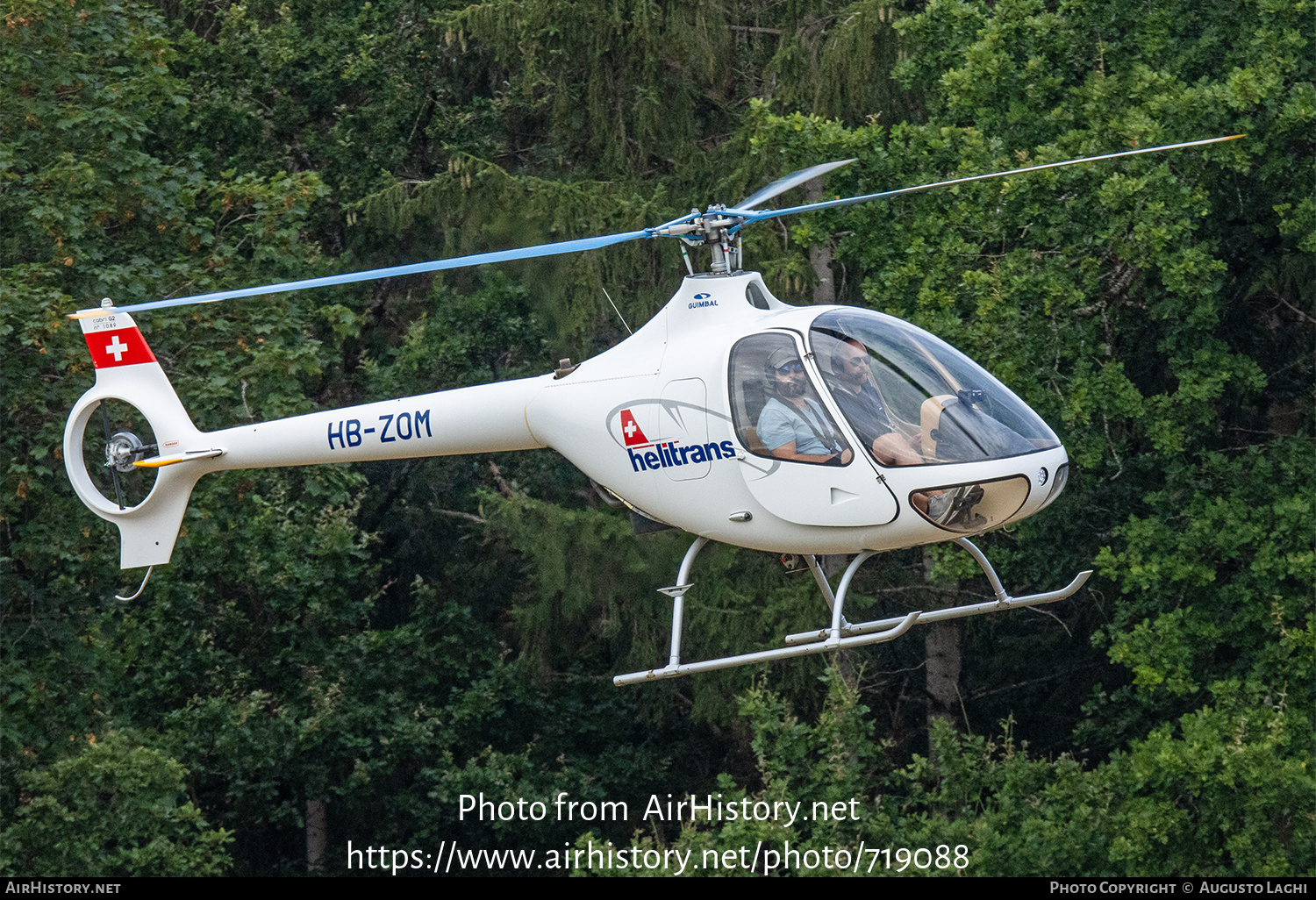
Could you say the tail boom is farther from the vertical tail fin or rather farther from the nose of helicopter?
the nose of helicopter

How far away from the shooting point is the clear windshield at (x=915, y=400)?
8.08 meters

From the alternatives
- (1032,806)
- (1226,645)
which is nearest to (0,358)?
(1032,806)

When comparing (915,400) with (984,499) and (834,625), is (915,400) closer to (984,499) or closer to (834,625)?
(984,499)

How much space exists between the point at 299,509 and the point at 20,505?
478 centimetres

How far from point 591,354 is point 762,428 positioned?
9.17 metres

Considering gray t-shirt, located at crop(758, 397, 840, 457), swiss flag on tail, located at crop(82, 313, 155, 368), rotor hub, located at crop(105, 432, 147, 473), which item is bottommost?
rotor hub, located at crop(105, 432, 147, 473)

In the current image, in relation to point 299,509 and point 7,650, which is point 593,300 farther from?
point 7,650

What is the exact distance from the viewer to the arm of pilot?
26.9 ft

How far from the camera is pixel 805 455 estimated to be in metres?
8.34

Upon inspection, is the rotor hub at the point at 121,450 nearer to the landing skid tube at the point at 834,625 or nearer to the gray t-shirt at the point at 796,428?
the landing skid tube at the point at 834,625

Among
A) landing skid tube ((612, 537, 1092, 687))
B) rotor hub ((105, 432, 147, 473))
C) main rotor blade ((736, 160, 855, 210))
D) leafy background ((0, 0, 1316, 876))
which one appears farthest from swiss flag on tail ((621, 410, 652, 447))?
leafy background ((0, 0, 1316, 876))

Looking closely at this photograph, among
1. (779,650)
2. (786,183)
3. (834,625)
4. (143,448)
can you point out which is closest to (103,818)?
(143,448)

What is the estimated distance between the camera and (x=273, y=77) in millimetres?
19578

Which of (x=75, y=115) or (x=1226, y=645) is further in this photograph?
(x=1226, y=645)
